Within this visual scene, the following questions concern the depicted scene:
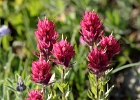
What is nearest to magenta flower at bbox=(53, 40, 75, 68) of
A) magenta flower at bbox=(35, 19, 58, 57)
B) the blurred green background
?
magenta flower at bbox=(35, 19, 58, 57)

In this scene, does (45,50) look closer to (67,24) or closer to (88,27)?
(88,27)

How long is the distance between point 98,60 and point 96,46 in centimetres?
13

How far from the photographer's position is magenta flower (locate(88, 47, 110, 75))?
2.12 m

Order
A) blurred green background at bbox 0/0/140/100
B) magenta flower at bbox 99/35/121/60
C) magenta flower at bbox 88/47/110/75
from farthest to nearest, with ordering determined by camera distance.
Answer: blurred green background at bbox 0/0/140/100, magenta flower at bbox 99/35/121/60, magenta flower at bbox 88/47/110/75

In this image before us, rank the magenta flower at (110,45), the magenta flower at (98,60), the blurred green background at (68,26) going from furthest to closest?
the blurred green background at (68,26) < the magenta flower at (110,45) < the magenta flower at (98,60)

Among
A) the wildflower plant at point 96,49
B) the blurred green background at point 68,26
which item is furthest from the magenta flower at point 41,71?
the blurred green background at point 68,26

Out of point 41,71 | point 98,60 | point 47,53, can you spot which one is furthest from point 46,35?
point 98,60

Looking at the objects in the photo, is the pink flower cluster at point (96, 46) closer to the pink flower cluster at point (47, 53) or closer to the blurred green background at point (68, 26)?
the pink flower cluster at point (47, 53)

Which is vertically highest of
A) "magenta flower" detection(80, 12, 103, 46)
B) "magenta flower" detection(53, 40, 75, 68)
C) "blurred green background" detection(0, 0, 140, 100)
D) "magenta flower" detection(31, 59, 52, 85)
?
"blurred green background" detection(0, 0, 140, 100)

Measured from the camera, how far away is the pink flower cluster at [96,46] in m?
2.12

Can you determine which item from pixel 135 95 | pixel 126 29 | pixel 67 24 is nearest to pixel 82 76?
pixel 135 95

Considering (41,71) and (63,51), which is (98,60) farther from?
(41,71)

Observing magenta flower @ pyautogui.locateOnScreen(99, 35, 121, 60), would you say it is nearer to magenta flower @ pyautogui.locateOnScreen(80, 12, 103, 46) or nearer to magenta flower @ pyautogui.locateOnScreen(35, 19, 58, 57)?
magenta flower @ pyautogui.locateOnScreen(80, 12, 103, 46)

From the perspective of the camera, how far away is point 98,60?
6.95ft
